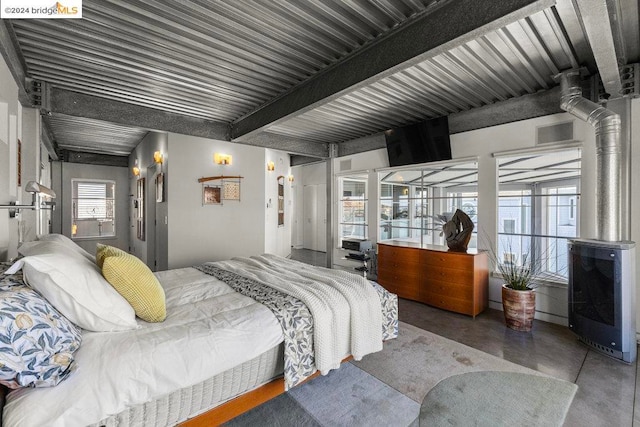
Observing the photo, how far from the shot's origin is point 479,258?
3.72 m

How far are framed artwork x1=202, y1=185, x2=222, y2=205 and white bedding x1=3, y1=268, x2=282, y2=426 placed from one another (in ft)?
10.7

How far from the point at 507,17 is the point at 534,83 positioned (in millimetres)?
2096

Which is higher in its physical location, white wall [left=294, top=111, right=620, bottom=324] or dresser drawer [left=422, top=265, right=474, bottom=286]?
white wall [left=294, top=111, right=620, bottom=324]

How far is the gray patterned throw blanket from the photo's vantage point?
187 cm

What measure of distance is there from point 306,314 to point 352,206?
5470mm

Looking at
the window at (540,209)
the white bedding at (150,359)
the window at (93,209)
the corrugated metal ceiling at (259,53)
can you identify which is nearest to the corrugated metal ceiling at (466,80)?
the corrugated metal ceiling at (259,53)

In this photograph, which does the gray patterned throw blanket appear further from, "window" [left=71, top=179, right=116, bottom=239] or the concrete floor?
"window" [left=71, top=179, right=116, bottom=239]

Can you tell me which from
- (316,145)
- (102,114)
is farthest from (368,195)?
(102,114)

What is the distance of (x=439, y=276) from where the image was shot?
154 inches

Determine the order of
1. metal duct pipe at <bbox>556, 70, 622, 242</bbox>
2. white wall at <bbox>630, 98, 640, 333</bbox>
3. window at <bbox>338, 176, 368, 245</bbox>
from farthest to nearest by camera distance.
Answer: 1. window at <bbox>338, 176, 368, 245</bbox>
2. white wall at <bbox>630, 98, 640, 333</bbox>
3. metal duct pipe at <bbox>556, 70, 622, 242</bbox>

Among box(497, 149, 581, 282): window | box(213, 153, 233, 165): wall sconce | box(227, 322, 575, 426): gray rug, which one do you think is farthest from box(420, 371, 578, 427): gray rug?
box(213, 153, 233, 165): wall sconce

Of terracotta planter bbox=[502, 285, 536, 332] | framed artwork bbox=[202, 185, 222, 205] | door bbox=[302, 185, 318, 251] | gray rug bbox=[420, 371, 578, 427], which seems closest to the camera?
gray rug bbox=[420, 371, 578, 427]

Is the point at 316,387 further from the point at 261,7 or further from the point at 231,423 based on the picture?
the point at 261,7

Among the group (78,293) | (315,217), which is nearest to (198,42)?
(78,293)
